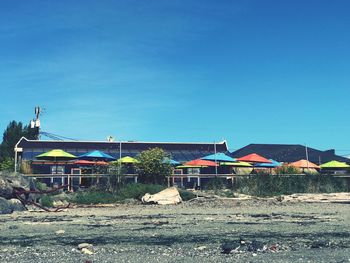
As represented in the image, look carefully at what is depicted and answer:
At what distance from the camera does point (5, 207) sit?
20.5 metres

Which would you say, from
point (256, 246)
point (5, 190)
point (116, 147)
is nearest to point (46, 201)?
point (5, 190)

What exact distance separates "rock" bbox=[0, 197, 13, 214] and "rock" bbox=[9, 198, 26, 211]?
36 centimetres

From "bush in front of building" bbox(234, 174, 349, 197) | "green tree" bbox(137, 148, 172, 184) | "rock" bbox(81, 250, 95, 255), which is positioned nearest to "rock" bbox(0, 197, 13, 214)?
"green tree" bbox(137, 148, 172, 184)

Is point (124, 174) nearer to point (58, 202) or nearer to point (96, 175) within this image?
point (96, 175)

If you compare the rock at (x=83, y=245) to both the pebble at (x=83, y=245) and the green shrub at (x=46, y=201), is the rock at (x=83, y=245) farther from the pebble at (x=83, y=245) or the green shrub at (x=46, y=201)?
the green shrub at (x=46, y=201)

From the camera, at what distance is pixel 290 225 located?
551 inches

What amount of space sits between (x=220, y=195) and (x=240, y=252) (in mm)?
19376

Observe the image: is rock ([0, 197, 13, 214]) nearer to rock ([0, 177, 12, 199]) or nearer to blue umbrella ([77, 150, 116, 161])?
rock ([0, 177, 12, 199])

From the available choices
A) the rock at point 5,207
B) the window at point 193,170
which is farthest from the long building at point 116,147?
the rock at point 5,207

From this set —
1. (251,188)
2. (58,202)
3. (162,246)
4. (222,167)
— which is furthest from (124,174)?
(162,246)

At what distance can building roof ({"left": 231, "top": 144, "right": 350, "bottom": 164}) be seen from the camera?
6006 cm

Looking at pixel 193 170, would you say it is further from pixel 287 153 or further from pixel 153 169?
pixel 287 153

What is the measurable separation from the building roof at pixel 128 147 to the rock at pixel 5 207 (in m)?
25.7

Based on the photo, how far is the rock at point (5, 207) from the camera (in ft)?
66.4
